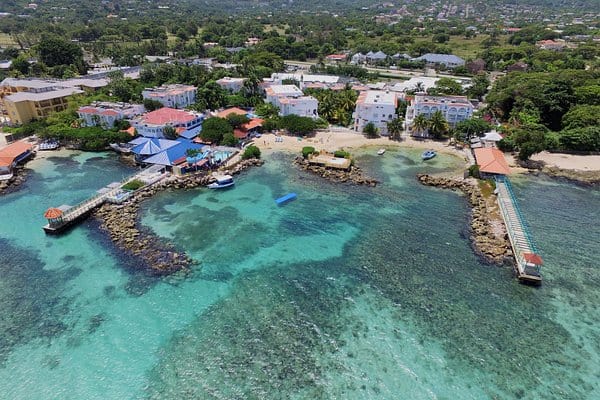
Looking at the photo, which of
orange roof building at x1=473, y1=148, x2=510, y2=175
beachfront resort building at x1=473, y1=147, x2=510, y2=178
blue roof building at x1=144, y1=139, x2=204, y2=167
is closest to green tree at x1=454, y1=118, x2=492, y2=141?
orange roof building at x1=473, y1=148, x2=510, y2=175

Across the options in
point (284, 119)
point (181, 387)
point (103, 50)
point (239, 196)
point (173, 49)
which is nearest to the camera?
point (181, 387)

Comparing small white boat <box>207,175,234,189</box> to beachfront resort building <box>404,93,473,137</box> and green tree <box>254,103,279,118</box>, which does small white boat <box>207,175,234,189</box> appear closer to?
green tree <box>254,103,279,118</box>

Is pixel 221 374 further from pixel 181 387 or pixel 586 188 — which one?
pixel 586 188

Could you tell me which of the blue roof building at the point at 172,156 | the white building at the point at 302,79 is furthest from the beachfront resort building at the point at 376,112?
the blue roof building at the point at 172,156

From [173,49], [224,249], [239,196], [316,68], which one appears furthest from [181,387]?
[173,49]

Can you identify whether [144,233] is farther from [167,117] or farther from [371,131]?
[371,131]

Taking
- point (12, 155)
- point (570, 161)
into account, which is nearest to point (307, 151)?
point (570, 161)
